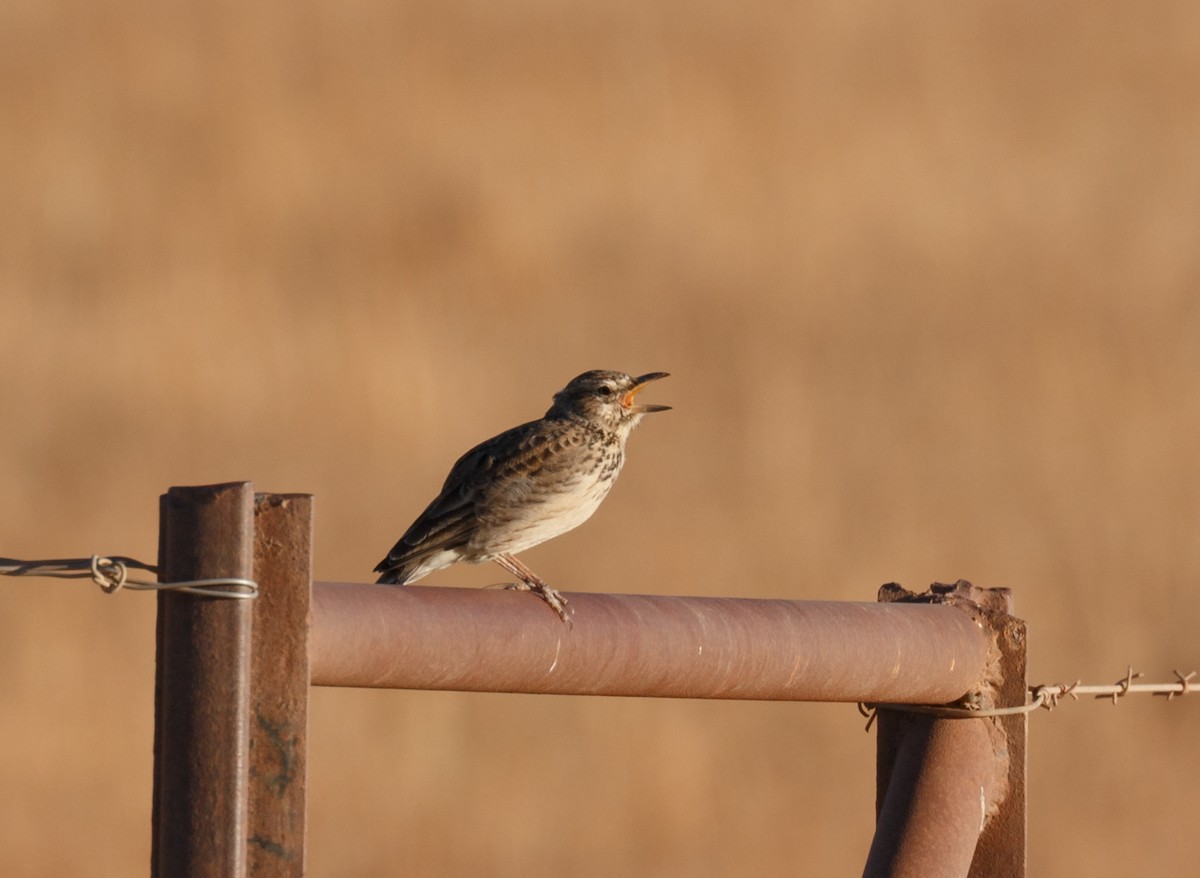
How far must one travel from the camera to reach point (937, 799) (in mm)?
4094

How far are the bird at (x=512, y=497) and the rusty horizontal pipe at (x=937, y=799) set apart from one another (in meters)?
1.83

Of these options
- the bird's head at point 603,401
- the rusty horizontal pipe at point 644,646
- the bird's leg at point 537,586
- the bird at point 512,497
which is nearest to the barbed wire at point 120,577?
the rusty horizontal pipe at point 644,646

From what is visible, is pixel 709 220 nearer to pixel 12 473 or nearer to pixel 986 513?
pixel 986 513

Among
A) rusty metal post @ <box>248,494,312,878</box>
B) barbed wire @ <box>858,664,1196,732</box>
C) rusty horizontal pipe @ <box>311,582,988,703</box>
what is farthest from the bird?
rusty metal post @ <box>248,494,312,878</box>

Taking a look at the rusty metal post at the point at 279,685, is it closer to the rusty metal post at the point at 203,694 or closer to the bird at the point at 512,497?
the rusty metal post at the point at 203,694

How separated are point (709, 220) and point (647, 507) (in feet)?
11.1

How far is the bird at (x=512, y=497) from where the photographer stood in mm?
6148

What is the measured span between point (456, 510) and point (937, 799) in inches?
93.5

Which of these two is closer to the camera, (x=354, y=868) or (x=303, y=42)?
(x=354, y=868)

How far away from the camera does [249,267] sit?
1644 cm

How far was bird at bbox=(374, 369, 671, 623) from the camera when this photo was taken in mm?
6148

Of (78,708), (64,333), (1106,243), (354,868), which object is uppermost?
(1106,243)

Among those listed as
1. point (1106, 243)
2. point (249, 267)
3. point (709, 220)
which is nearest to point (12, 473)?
point (249, 267)

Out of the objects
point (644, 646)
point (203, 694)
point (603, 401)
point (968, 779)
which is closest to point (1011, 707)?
point (968, 779)
